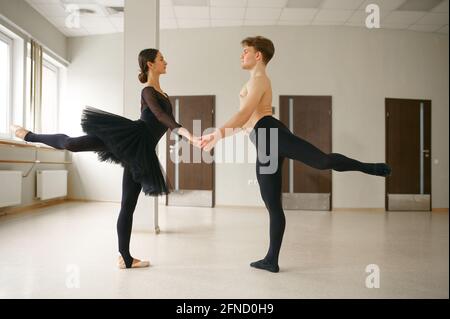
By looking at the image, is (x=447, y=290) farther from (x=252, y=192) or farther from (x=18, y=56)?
(x=18, y=56)

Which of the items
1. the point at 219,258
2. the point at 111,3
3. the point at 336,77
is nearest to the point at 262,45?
the point at 219,258

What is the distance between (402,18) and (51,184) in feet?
21.5

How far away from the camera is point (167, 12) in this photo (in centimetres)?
501

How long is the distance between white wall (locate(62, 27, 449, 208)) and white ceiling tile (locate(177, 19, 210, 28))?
0.13 m

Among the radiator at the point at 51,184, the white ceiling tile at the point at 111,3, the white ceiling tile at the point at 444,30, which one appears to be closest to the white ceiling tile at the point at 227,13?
the white ceiling tile at the point at 111,3

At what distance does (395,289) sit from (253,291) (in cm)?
80

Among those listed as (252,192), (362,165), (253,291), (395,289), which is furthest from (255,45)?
(252,192)

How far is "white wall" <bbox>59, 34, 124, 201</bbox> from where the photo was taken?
232 inches

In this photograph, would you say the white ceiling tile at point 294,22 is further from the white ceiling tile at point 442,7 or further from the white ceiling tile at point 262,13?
the white ceiling tile at point 442,7

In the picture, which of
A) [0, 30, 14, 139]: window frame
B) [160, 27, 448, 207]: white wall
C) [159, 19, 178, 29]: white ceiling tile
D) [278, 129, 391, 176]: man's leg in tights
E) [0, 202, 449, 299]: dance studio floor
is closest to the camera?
[0, 202, 449, 299]: dance studio floor

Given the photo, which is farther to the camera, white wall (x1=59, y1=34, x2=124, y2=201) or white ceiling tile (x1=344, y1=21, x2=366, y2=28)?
white wall (x1=59, y1=34, x2=124, y2=201)

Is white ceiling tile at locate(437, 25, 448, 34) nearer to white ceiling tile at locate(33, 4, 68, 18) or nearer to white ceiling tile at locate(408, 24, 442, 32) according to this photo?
white ceiling tile at locate(408, 24, 442, 32)

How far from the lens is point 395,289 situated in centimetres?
174

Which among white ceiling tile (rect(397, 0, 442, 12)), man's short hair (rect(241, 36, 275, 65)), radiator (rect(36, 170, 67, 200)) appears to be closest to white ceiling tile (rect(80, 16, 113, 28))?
radiator (rect(36, 170, 67, 200))
